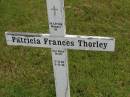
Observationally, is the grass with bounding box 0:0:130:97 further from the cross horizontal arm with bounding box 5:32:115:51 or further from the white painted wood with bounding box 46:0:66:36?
the white painted wood with bounding box 46:0:66:36

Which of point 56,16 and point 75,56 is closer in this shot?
point 56,16

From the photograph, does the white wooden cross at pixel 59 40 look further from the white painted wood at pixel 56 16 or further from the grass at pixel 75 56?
the grass at pixel 75 56

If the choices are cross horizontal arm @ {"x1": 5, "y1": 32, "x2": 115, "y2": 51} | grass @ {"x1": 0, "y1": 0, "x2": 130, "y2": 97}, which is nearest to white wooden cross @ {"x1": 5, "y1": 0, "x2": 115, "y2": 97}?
cross horizontal arm @ {"x1": 5, "y1": 32, "x2": 115, "y2": 51}

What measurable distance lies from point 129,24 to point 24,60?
7.33 feet

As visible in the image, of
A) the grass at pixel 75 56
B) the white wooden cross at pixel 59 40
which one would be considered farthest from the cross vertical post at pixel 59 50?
the grass at pixel 75 56

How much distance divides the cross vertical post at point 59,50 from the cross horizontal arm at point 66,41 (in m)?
0.07

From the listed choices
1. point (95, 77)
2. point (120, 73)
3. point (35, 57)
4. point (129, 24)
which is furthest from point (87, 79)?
point (129, 24)

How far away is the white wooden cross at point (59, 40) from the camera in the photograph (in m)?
3.92

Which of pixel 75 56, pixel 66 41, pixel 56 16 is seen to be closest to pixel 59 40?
pixel 66 41

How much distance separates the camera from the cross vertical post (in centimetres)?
389

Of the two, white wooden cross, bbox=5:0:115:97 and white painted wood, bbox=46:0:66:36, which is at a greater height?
white painted wood, bbox=46:0:66:36

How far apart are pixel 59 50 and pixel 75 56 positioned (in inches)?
80.0

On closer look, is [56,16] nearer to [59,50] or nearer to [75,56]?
[59,50]

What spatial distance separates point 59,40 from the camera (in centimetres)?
408
